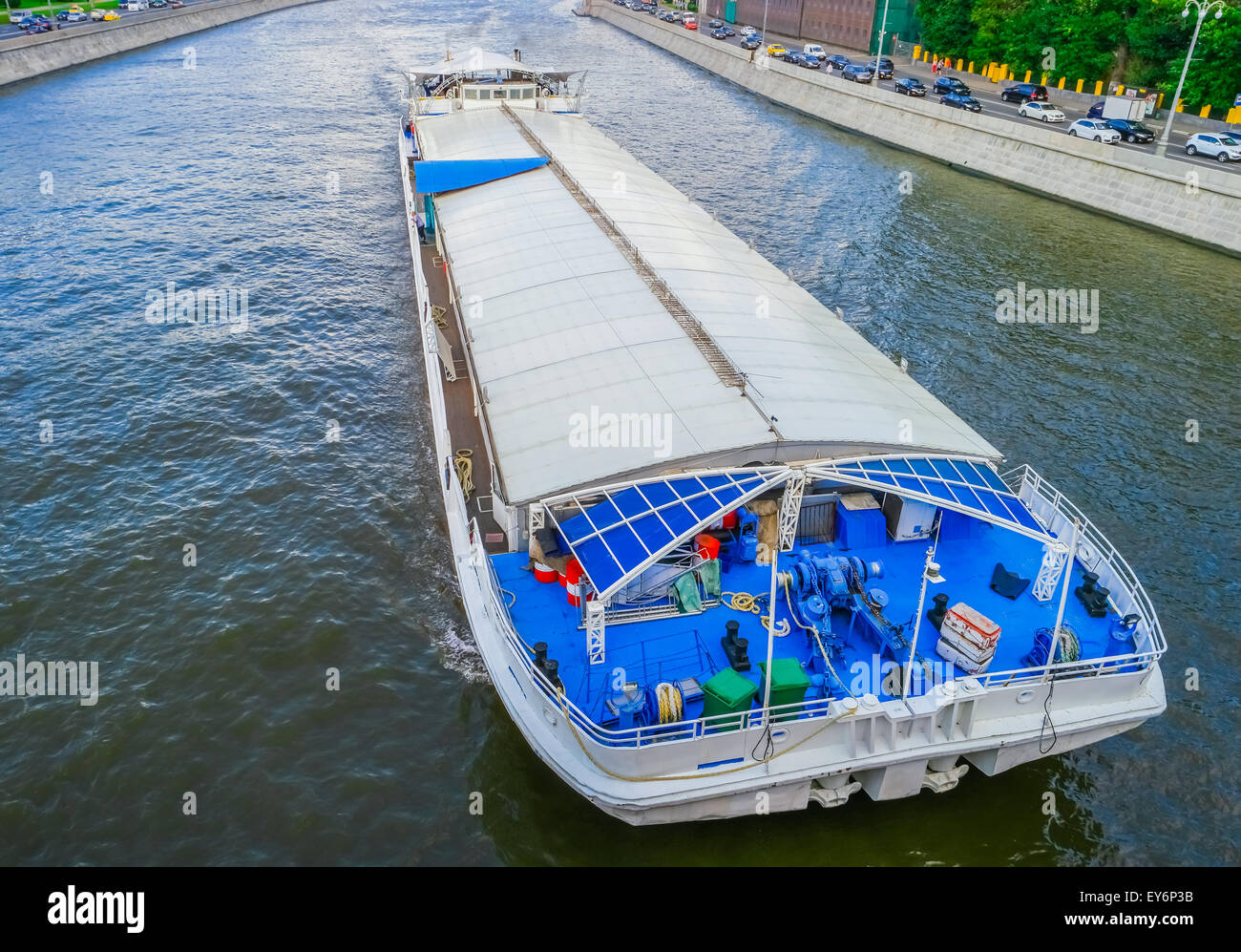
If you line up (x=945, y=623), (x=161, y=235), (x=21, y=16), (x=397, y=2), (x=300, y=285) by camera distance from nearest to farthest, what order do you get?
(x=945, y=623) < (x=300, y=285) < (x=161, y=235) < (x=21, y=16) < (x=397, y=2)

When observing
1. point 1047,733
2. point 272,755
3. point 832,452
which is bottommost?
point 272,755

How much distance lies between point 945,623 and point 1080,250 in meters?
41.1

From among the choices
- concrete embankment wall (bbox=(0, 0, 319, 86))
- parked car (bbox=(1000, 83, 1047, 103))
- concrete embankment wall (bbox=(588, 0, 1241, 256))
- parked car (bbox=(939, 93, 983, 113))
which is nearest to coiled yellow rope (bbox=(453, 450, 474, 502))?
concrete embankment wall (bbox=(588, 0, 1241, 256))

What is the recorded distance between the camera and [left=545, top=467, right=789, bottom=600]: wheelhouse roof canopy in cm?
1708

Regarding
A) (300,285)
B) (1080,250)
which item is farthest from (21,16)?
(1080,250)

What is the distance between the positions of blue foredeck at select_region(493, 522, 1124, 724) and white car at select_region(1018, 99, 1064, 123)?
56290mm

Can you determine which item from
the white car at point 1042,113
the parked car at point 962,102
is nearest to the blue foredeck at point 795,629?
the white car at point 1042,113

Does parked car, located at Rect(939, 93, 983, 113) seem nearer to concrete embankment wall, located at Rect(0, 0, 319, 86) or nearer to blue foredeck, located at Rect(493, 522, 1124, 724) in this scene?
blue foredeck, located at Rect(493, 522, 1124, 724)

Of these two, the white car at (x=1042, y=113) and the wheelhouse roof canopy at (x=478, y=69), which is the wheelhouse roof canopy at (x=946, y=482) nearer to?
the wheelhouse roof canopy at (x=478, y=69)

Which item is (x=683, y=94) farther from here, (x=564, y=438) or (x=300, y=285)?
(x=564, y=438)

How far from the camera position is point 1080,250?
49.8 meters

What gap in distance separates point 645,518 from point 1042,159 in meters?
55.2

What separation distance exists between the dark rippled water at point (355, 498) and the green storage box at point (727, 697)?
2.88 m

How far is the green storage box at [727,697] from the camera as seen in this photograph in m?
15.6
